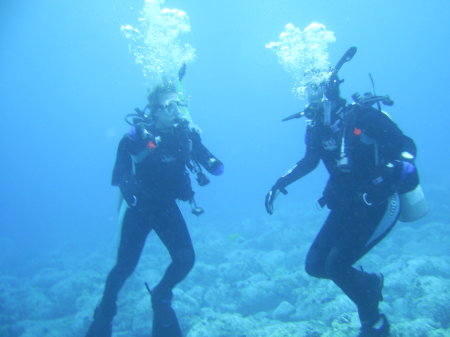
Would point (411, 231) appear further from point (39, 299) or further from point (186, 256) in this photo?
point (39, 299)

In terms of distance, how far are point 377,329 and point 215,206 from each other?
166 ft

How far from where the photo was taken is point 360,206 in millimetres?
3914

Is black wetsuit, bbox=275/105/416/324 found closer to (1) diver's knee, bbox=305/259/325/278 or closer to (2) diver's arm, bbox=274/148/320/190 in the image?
(1) diver's knee, bbox=305/259/325/278

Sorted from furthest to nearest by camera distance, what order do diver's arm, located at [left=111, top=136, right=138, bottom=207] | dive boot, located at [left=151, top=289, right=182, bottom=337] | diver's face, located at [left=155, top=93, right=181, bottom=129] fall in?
diver's face, located at [left=155, top=93, right=181, bottom=129] < diver's arm, located at [left=111, top=136, right=138, bottom=207] < dive boot, located at [left=151, top=289, right=182, bottom=337]

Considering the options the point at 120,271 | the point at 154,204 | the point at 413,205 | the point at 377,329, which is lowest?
the point at 377,329

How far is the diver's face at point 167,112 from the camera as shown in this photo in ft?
16.9

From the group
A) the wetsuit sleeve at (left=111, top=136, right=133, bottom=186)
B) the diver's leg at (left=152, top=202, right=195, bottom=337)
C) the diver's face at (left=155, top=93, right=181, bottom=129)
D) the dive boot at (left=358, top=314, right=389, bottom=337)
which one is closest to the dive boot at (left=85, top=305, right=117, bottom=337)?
the diver's leg at (left=152, top=202, right=195, bottom=337)

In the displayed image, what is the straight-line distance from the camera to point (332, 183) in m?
4.28

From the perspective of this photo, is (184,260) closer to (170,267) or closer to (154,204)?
(170,267)

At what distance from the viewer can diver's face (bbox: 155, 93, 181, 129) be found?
16.9ft

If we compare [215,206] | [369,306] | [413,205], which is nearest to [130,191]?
[369,306]

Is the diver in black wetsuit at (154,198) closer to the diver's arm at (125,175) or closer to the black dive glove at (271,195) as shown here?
the diver's arm at (125,175)

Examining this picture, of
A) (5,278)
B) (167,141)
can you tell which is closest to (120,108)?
(5,278)

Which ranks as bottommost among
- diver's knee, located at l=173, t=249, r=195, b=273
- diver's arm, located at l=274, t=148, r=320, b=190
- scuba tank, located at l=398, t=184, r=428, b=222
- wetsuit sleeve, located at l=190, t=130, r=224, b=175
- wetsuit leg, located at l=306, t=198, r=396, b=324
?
wetsuit leg, located at l=306, t=198, r=396, b=324
